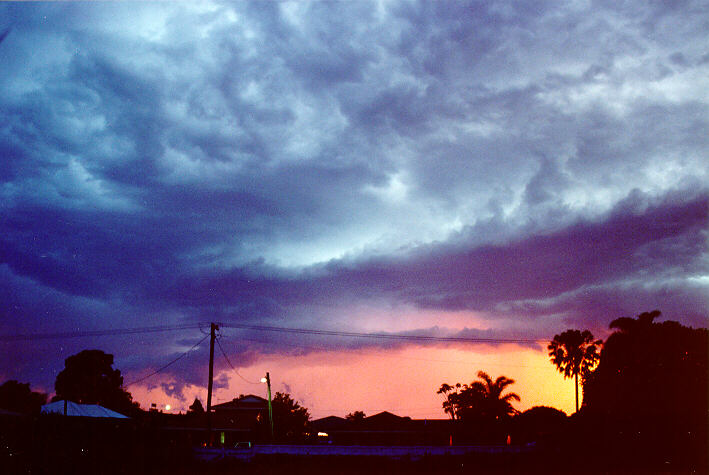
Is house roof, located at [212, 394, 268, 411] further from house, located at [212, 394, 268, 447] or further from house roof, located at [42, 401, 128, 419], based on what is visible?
house roof, located at [42, 401, 128, 419]

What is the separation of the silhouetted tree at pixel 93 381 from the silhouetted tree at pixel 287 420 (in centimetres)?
1928

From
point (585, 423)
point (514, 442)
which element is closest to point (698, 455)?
point (585, 423)

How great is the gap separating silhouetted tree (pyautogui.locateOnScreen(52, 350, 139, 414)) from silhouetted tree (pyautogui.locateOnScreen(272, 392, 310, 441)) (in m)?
19.3

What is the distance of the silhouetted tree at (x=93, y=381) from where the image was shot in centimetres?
7325

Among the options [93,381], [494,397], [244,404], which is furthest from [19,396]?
[494,397]

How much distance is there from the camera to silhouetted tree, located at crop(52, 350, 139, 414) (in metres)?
73.2

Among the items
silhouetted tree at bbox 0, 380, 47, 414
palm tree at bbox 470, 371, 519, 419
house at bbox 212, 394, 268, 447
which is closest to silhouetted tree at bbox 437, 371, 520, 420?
palm tree at bbox 470, 371, 519, 419

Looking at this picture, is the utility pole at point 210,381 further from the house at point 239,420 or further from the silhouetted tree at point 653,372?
the silhouetted tree at point 653,372

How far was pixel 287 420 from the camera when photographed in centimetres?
7831

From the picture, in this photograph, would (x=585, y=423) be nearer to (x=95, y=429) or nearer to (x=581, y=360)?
(x=581, y=360)

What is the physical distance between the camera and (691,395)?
41656 millimetres

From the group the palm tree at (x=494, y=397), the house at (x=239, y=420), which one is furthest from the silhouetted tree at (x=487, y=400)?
the house at (x=239, y=420)

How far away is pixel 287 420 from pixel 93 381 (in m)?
26.0

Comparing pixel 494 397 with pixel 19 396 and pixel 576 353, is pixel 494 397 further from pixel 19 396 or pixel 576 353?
pixel 19 396
